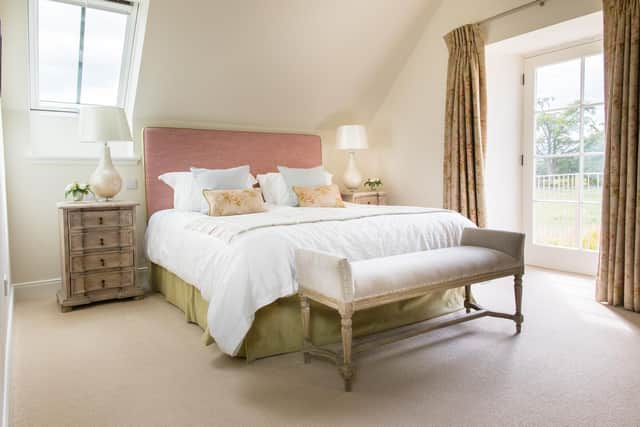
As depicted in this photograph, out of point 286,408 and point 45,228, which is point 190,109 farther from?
point 286,408

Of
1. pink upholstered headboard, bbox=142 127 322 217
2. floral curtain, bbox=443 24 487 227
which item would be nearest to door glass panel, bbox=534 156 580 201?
floral curtain, bbox=443 24 487 227

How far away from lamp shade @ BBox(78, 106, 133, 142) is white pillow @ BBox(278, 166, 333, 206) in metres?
1.42

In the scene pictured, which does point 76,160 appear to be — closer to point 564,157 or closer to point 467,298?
point 467,298

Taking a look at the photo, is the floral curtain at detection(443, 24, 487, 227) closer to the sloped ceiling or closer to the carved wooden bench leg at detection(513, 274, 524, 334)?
the sloped ceiling

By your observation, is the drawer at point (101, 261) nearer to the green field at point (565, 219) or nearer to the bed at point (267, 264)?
the bed at point (267, 264)

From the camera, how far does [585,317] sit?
2.92m

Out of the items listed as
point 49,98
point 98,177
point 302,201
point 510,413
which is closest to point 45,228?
point 98,177

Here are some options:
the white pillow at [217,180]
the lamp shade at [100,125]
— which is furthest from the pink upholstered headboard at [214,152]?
the lamp shade at [100,125]

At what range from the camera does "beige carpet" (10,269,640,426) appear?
180cm

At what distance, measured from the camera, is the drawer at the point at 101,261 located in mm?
3344

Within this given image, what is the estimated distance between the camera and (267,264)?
2275 millimetres

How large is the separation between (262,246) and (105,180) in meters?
1.91

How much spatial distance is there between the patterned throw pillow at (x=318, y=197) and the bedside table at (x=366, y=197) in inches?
37.8

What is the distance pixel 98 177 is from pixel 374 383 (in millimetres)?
2699
